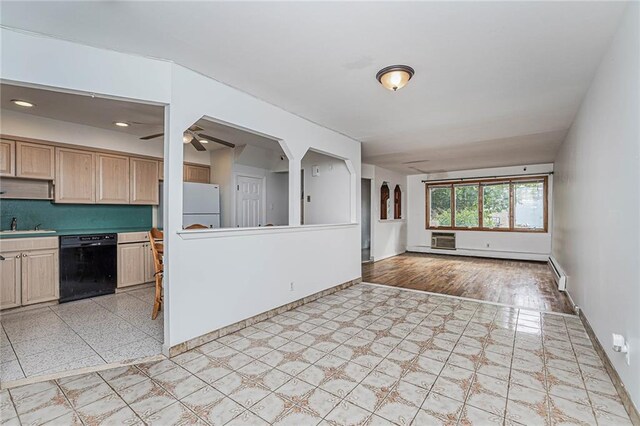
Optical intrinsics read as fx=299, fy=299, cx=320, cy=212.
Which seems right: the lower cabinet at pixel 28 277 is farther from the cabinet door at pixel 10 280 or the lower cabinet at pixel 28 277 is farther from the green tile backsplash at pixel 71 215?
the green tile backsplash at pixel 71 215

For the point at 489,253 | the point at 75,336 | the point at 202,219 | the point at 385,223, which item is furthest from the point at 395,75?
the point at 489,253

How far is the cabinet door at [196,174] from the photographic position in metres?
5.55

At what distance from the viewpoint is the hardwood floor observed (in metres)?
4.15

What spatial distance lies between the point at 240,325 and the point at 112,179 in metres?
3.23

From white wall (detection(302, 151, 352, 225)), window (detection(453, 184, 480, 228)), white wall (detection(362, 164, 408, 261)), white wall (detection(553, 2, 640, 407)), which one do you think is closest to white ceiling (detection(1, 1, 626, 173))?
white wall (detection(553, 2, 640, 407))

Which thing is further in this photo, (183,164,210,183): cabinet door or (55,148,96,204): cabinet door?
(183,164,210,183): cabinet door

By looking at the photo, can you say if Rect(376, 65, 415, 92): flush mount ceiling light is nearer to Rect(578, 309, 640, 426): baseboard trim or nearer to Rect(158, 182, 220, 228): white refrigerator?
Rect(578, 309, 640, 426): baseboard trim

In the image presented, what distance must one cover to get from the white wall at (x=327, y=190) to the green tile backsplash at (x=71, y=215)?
2883 mm

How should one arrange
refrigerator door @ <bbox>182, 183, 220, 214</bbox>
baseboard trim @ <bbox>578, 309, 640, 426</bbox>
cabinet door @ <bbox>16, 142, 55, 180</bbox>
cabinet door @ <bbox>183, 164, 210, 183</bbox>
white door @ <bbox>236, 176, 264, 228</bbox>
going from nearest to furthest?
1. baseboard trim @ <bbox>578, 309, 640, 426</bbox>
2. cabinet door @ <bbox>16, 142, 55, 180</bbox>
3. refrigerator door @ <bbox>182, 183, 220, 214</bbox>
4. cabinet door @ <bbox>183, 164, 210, 183</bbox>
5. white door @ <bbox>236, 176, 264, 228</bbox>

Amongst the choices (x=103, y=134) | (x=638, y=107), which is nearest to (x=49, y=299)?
(x=103, y=134)

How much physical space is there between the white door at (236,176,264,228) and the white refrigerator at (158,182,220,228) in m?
0.48

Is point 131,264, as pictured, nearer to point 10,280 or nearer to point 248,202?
point 10,280

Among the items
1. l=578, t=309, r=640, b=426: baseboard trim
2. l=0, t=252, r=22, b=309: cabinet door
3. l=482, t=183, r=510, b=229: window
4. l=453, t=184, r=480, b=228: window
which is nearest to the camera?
l=578, t=309, r=640, b=426: baseboard trim

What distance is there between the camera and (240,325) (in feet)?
10.2
